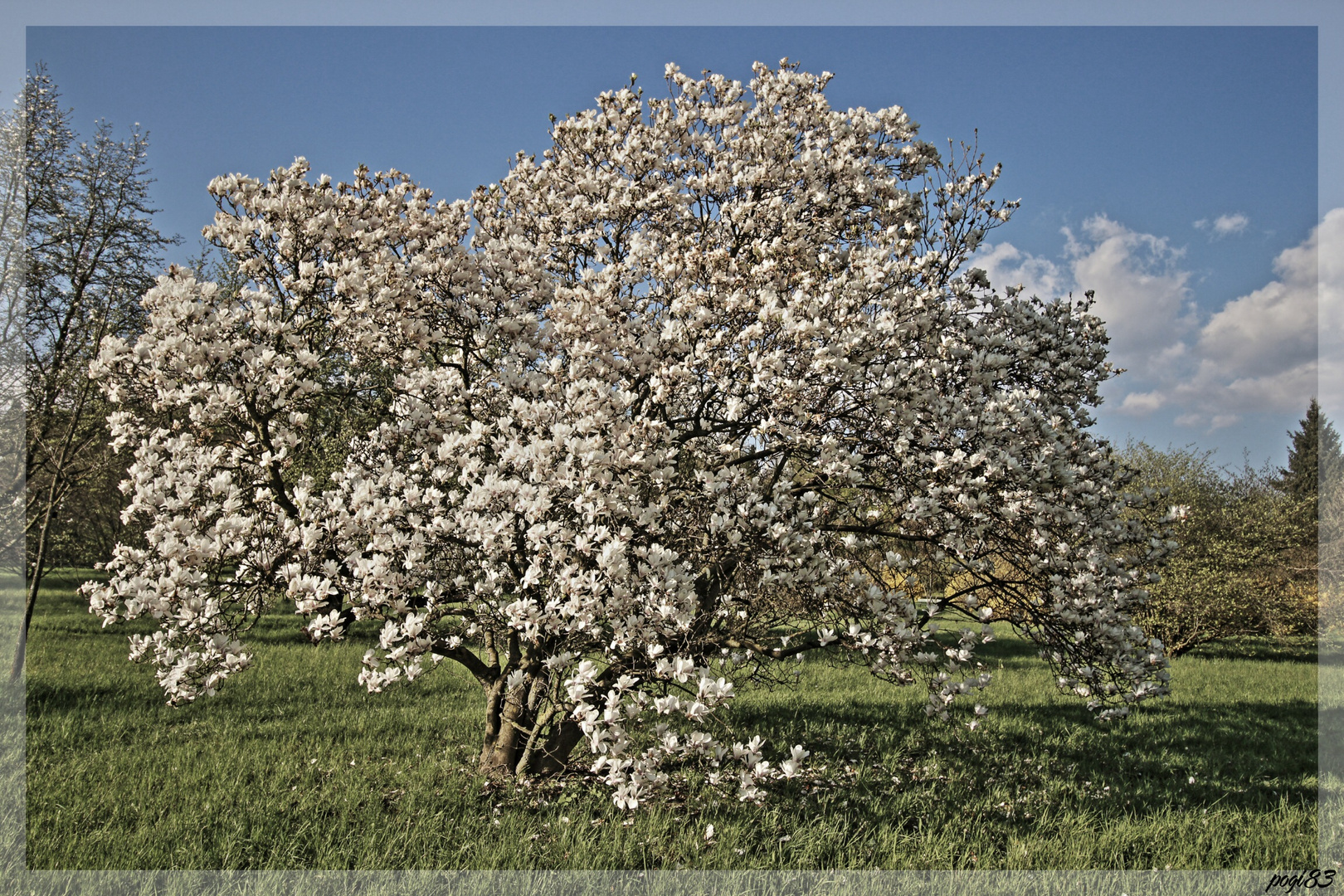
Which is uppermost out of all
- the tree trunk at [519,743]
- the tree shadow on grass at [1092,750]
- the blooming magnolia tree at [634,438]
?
the blooming magnolia tree at [634,438]

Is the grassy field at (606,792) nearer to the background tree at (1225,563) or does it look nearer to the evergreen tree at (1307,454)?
the background tree at (1225,563)

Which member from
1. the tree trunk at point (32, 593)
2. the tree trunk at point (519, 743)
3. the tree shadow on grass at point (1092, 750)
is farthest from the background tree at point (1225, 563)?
the tree trunk at point (32, 593)

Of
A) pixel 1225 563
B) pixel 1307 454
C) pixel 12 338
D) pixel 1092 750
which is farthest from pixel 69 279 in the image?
pixel 1307 454

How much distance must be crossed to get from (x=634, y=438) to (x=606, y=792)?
163 inches

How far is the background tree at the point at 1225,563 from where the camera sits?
18875 millimetres

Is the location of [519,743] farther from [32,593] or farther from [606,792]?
[32,593]

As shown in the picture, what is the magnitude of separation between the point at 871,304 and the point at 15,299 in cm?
1529

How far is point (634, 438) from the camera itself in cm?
549

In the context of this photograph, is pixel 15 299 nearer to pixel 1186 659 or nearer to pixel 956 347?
pixel 956 347

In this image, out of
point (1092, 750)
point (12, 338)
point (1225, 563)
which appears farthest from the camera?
point (1225, 563)

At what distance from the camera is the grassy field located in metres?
5.84

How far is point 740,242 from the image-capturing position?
7094 millimetres

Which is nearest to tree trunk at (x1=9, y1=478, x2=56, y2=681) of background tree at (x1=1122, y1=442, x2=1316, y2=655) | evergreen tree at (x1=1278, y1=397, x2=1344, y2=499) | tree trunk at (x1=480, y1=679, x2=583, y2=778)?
tree trunk at (x1=480, y1=679, x2=583, y2=778)

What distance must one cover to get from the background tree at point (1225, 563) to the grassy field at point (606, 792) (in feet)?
20.6
